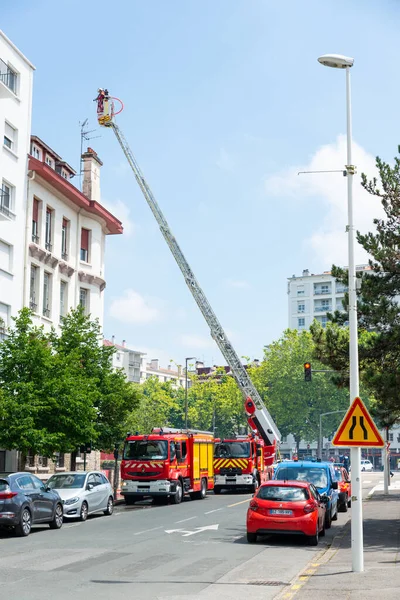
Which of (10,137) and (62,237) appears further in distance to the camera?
(62,237)

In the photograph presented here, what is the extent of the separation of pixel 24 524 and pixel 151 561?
6.10m

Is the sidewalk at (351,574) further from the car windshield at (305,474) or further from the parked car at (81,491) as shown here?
the parked car at (81,491)

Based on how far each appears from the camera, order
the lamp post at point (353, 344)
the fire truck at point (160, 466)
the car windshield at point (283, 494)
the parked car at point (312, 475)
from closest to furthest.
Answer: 1. the lamp post at point (353, 344)
2. the car windshield at point (283, 494)
3. the parked car at point (312, 475)
4. the fire truck at point (160, 466)

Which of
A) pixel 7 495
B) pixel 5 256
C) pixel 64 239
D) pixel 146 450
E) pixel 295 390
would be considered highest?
pixel 64 239

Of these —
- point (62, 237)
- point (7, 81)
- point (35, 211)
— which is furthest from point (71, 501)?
point (7, 81)

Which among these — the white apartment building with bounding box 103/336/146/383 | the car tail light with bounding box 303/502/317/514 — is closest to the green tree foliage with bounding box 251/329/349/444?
the white apartment building with bounding box 103/336/146/383

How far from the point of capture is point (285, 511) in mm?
18422

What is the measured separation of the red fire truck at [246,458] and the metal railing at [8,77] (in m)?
19.1

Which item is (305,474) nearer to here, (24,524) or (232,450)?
(24,524)

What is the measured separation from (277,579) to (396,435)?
11597cm

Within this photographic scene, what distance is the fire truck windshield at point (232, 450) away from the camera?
40.7 meters

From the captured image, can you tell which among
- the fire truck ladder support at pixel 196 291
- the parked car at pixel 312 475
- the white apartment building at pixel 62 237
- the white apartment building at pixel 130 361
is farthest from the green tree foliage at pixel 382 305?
the white apartment building at pixel 130 361

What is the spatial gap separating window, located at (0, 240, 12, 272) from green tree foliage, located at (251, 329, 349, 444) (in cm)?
5831

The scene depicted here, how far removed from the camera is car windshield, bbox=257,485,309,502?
61.4 feet
